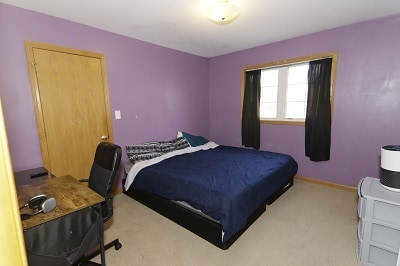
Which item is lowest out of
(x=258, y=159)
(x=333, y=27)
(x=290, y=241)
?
(x=290, y=241)

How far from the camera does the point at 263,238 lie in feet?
6.74

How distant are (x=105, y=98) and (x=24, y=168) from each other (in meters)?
1.31

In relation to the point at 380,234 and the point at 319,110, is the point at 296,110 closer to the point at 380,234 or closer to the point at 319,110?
the point at 319,110

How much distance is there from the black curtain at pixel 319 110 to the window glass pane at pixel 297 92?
162mm

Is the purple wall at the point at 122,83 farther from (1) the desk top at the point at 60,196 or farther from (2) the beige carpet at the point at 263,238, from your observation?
(2) the beige carpet at the point at 263,238

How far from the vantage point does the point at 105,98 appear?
117 inches

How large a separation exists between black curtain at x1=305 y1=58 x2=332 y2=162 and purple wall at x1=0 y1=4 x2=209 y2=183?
7.33 feet

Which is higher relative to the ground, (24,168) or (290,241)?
(24,168)

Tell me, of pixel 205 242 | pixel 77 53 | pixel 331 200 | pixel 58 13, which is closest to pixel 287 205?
pixel 331 200

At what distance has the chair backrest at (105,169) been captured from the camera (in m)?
1.70

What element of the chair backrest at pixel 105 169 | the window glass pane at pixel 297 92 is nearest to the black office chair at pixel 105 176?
the chair backrest at pixel 105 169

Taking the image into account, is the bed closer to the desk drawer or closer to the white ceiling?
the desk drawer

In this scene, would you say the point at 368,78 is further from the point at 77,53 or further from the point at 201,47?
the point at 77,53

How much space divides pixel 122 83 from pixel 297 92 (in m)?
2.98
